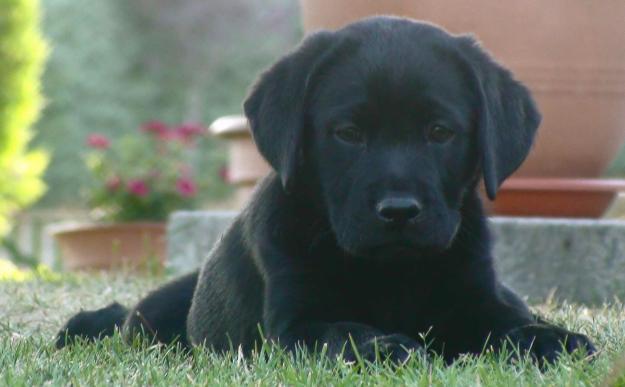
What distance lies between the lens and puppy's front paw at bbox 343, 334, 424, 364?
3023mm

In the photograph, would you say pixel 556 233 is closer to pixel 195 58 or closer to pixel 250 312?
pixel 250 312

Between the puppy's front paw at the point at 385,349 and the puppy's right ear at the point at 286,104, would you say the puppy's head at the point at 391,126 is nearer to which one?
the puppy's right ear at the point at 286,104

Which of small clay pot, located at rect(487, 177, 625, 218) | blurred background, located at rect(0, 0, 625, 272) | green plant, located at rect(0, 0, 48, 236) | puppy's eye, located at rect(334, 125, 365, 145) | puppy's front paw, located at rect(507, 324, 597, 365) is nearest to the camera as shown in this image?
puppy's front paw, located at rect(507, 324, 597, 365)

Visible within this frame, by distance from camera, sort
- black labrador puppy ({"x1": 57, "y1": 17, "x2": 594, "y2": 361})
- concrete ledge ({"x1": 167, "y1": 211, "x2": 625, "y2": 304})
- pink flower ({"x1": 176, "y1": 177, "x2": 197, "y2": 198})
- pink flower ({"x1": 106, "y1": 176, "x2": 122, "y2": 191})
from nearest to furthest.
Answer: black labrador puppy ({"x1": 57, "y1": 17, "x2": 594, "y2": 361}), concrete ledge ({"x1": 167, "y1": 211, "x2": 625, "y2": 304}), pink flower ({"x1": 106, "y1": 176, "x2": 122, "y2": 191}), pink flower ({"x1": 176, "y1": 177, "x2": 197, "y2": 198})

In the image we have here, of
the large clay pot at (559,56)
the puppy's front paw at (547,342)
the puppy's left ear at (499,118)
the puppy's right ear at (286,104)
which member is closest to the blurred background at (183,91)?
the large clay pot at (559,56)

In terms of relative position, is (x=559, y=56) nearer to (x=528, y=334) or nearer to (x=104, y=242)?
(x=528, y=334)

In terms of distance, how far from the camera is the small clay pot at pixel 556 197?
21.6 feet

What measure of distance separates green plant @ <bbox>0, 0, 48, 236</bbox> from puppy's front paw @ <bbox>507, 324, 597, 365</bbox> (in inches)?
455

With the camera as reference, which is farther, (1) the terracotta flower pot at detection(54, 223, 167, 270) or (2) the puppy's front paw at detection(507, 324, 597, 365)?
(1) the terracotta flower pot at detection(54, 223, 167, 270)

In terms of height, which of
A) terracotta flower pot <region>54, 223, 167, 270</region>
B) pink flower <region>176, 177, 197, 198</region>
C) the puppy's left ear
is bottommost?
terracotta flower pot <region>54, 223, 167, 270</region>

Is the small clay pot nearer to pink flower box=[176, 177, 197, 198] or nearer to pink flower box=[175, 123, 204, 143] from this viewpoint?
pink flower box=[176, 177, 197, 198]

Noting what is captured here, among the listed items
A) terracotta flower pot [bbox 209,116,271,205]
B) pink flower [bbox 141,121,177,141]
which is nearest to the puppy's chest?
terracotta flower pot [bbox 209,116,271,205]

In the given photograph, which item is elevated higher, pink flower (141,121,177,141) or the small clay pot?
the small clay pot

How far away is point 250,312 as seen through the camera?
146 inches
